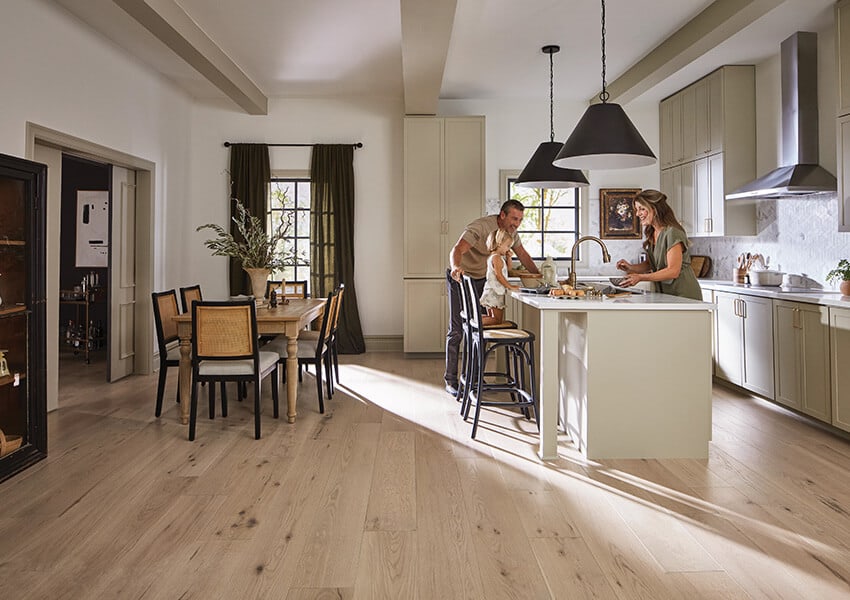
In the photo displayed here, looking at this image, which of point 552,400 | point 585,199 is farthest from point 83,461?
point 585,199

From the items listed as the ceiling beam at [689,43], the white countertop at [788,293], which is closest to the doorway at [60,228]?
the ceiling beam at [689,43]

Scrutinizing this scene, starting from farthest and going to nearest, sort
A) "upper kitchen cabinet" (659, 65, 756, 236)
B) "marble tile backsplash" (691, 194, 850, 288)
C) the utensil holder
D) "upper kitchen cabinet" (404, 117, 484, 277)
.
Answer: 1. "upper kitchen cabinet" (404, 117, 484, 277)
2. "upper kitchen cabinet" (659, 65, 756, 236)
3. the utensil holder
4. "marble tile backsplash" (691, 194, 850, 288)

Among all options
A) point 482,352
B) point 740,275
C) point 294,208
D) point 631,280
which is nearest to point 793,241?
point 740,275

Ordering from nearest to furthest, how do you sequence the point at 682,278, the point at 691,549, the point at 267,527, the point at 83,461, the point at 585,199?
1. the point at 691,549
2. the point at 267,527
3. the point at 83,461
4. the point at 682,278
5. the point at 585,199

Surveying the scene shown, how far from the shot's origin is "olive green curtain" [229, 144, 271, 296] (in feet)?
23.7

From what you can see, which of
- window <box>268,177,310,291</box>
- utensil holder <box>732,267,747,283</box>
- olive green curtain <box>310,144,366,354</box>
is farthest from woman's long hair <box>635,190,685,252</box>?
window <box>268,177,310,291</box>

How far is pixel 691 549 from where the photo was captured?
95.7 inches

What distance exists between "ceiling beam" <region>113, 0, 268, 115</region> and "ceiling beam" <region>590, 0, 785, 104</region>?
155 inches

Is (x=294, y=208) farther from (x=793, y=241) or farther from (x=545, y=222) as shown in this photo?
(x=793, y=241)

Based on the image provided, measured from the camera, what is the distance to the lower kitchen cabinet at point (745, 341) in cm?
468

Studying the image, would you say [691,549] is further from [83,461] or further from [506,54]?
[506,54]

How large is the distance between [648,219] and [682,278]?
460 millimetres

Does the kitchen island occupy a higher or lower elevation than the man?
lower

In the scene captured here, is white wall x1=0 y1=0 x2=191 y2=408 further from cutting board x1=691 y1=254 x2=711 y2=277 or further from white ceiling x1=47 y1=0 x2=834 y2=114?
cutting board x1=691 y1=254 x2=711 y2=277
